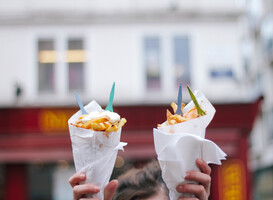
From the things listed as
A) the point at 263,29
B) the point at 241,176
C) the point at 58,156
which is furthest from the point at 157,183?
the point at 263,29

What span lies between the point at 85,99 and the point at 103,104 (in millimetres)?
427

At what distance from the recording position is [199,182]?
6.61ft

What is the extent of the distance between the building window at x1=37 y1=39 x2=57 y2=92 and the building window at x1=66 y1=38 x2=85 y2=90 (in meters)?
0.38

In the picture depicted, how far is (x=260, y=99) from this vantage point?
11398 mm

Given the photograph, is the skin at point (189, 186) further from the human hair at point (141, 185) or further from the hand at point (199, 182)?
the human hair at point (141, 185)

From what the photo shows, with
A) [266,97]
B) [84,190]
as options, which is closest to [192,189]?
[84,190]

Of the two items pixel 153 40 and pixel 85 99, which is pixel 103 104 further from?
pixel 153 40

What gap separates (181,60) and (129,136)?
221cm

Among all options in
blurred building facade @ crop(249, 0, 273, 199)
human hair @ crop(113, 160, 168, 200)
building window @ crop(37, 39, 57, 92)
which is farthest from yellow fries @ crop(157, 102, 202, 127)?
blurred building facade @ crop(249, 0, 273, 199)

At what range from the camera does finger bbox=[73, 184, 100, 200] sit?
2.06 metres

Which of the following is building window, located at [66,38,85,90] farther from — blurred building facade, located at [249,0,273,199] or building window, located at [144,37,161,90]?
blurred building facade, located at [249,0,273,199]

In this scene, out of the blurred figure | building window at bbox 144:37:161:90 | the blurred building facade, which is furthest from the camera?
the blurred building facade

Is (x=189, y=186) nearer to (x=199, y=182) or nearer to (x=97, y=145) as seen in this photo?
(x=199, y=182)

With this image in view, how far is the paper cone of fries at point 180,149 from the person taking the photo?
198cm
